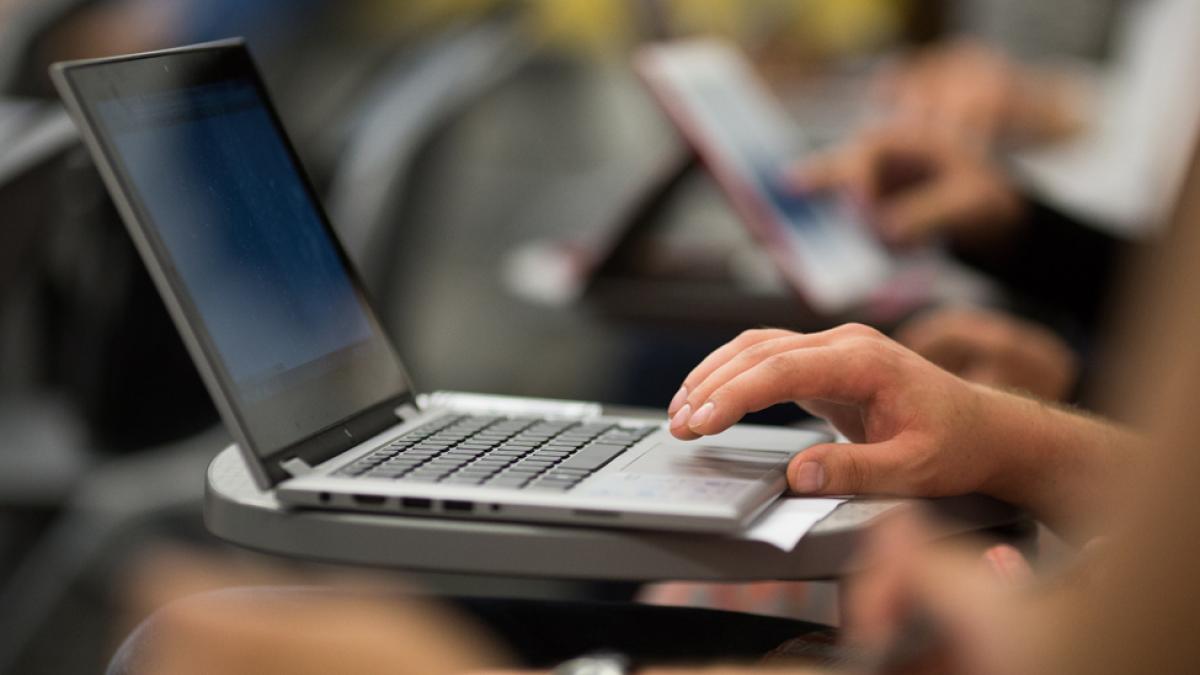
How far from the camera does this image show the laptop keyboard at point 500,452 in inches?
31.6

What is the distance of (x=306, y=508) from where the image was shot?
2.60ft

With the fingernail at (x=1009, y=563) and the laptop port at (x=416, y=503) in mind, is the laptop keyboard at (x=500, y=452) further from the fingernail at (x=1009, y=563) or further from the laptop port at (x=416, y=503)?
the fingernail at (x=1009, y=563)

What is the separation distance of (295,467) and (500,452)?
0.12 metres

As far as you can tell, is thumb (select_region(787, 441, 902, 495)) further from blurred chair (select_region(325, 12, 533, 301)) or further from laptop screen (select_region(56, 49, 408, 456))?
blurred chair (select_region(325, 12, 533, 301))

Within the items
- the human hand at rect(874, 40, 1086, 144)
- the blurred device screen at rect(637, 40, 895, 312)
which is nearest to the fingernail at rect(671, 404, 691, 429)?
the blurred device screen at rect(637, 40, 895, 312)

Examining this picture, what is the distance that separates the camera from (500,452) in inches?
33.9

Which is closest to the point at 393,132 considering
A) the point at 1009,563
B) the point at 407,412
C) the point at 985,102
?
the point at 985,102

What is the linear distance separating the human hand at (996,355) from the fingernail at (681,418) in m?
0.53

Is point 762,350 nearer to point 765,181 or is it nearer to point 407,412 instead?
point 407,412

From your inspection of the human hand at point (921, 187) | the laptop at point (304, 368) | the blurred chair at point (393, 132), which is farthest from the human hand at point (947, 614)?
the blurred chair at point (393, 132)

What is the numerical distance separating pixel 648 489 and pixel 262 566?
311 millimetres

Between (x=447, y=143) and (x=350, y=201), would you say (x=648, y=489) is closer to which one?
(x=350, y=201)

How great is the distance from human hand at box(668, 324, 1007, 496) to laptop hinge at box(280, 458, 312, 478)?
0.20 meters

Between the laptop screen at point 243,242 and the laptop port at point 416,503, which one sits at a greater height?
the laptop screen at point 243,242
